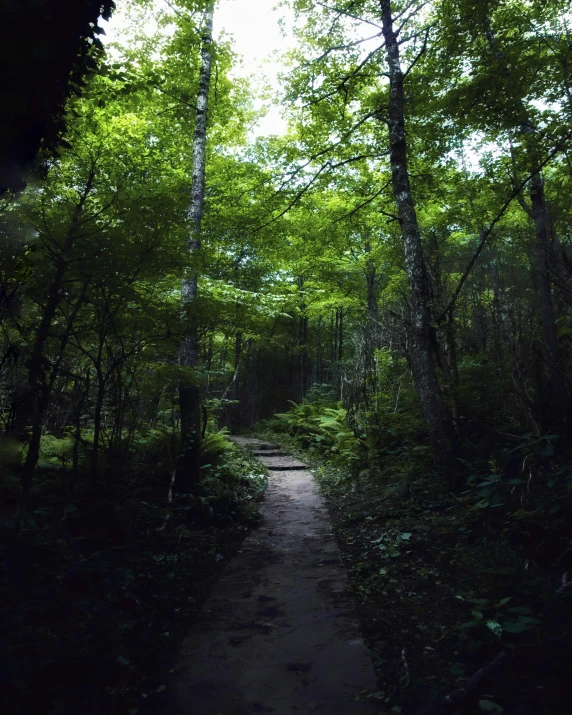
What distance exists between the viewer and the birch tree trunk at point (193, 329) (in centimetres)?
637

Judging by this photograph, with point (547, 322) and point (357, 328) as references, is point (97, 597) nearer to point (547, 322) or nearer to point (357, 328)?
point (547, 322)

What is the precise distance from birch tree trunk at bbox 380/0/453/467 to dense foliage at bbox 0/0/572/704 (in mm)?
31

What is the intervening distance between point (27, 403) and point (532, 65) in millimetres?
7757

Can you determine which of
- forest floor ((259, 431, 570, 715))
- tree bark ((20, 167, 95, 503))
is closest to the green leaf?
forest floor ((259, 431, 570, 715))

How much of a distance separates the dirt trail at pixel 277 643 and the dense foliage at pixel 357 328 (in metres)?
0.65

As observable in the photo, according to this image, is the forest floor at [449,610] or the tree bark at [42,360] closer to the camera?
the forest floor at [449,610]

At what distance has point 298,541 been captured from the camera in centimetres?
555

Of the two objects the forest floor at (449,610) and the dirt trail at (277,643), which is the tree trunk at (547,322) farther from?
the dirt trail at (277,643)

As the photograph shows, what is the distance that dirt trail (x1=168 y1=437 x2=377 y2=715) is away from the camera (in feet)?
8.13

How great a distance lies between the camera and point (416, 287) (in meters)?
6.28

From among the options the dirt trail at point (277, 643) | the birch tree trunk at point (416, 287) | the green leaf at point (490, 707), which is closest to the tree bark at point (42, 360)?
the dirt trail at point (277, 643)

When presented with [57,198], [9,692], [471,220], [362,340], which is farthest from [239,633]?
[471,220]

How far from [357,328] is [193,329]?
7.66 m

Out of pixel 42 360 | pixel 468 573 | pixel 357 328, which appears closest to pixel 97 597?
pixel 42 360
